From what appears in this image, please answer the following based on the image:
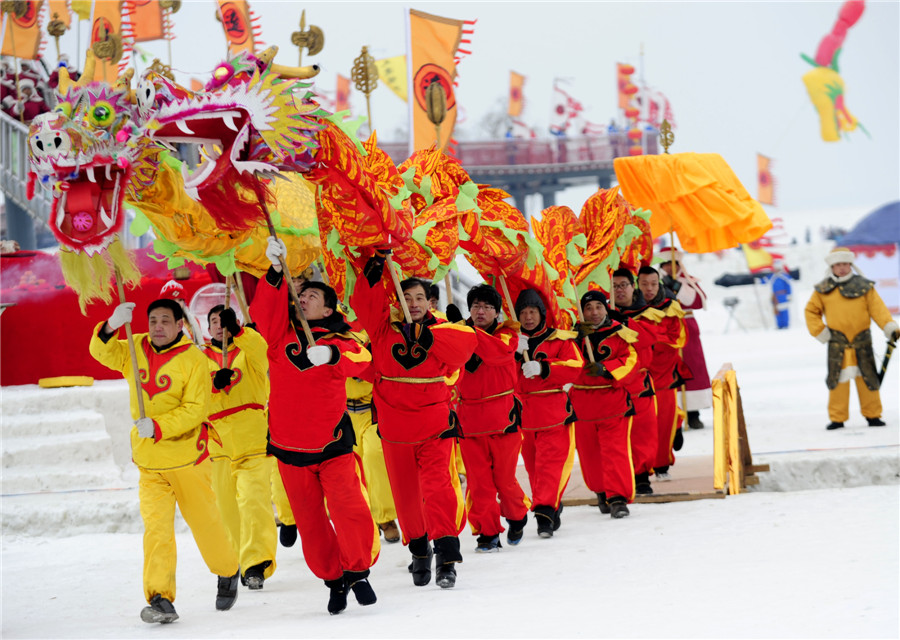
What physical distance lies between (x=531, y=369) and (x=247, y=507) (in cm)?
177

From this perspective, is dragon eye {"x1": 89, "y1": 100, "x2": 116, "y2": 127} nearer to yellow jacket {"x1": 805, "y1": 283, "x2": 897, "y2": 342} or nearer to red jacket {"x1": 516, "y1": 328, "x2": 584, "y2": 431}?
red jacket {"x1": 516, "y1": 328, "x2": 584, "y2": 431}

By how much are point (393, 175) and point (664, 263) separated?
197 inches

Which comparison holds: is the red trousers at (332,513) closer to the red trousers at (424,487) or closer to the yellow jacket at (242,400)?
the red trousers at (424,487)

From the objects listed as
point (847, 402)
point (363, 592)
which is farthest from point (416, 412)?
point (847, 402)

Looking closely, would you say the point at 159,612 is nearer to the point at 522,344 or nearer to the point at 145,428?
the point at 145,428

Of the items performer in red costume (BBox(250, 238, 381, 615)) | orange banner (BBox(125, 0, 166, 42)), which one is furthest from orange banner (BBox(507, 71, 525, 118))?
performer in red costume (BBox(250, 238, 381, 615))

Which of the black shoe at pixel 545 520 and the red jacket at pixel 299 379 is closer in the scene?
the red jacket at pixel 299 379

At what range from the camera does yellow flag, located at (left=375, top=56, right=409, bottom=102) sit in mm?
16078

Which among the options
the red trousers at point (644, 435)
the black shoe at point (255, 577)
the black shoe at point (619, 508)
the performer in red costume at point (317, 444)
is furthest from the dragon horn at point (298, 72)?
the red trousers at point (644, 435)

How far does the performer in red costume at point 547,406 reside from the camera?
6.62 meters

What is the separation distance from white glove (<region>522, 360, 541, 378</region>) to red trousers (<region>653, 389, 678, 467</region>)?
188cm

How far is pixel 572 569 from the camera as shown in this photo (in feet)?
18.4

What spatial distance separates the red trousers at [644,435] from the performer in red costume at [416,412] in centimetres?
232

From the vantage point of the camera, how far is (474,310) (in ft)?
20.4
